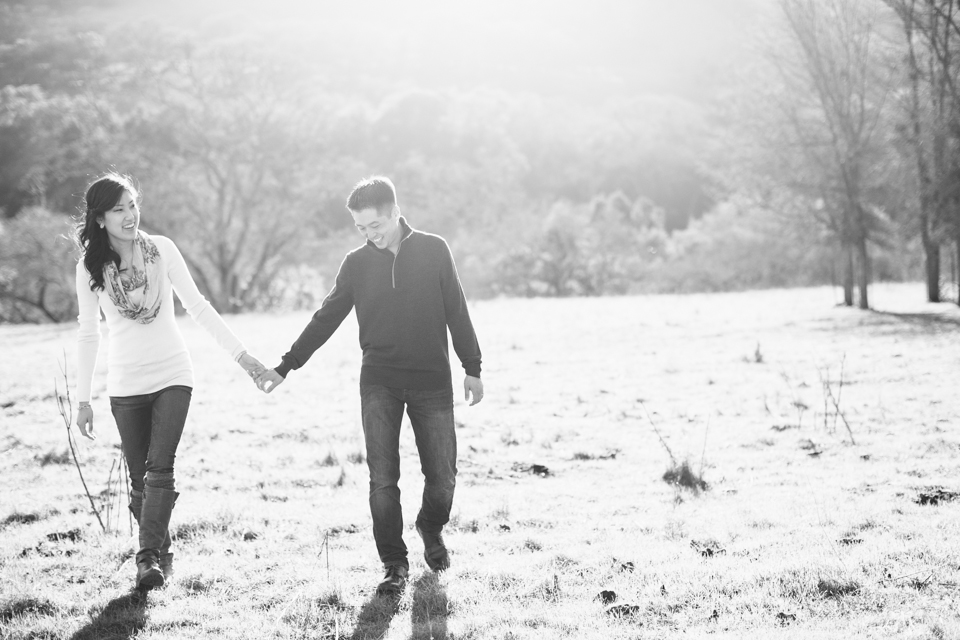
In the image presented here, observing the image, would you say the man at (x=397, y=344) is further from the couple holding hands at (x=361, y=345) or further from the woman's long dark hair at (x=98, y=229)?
the woman's long dark hair at (x=98, y=229)

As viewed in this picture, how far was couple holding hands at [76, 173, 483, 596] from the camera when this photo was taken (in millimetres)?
4254

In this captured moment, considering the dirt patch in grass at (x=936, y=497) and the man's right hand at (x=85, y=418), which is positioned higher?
the man's right hand at (x=85, y=418)

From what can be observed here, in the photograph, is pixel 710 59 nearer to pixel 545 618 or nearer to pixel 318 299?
pixel 318 299

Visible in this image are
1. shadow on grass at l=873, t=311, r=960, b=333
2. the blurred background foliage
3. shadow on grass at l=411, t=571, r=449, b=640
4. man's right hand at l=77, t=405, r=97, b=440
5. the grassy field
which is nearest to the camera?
shadow on grass at l=411, t=571, r=449, b=640

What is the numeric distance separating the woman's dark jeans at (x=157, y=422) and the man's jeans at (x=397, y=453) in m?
1.00

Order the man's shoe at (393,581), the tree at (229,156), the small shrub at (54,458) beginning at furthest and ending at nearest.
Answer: the tree at (229,156) → the small shrub at (54,458) → the man's shoe at (393,581)

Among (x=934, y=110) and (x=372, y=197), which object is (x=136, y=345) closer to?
(x=372, y=197)

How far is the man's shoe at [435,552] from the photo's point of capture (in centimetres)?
451

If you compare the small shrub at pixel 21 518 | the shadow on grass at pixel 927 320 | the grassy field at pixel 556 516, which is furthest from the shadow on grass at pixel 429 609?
the shadow on grass at pixel 927 320

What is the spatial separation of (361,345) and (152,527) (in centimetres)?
148

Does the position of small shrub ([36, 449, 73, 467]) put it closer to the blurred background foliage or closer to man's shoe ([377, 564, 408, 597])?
the blurred background foliage

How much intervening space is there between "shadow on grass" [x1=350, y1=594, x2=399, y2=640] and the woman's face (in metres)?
2.30

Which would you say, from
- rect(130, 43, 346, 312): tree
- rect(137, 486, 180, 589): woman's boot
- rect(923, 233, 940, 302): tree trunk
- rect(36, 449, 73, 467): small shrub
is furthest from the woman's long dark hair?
rect(130, 43, 346, 312): tree

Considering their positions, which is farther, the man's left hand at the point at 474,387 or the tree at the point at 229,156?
the tree at the point at 229,156
